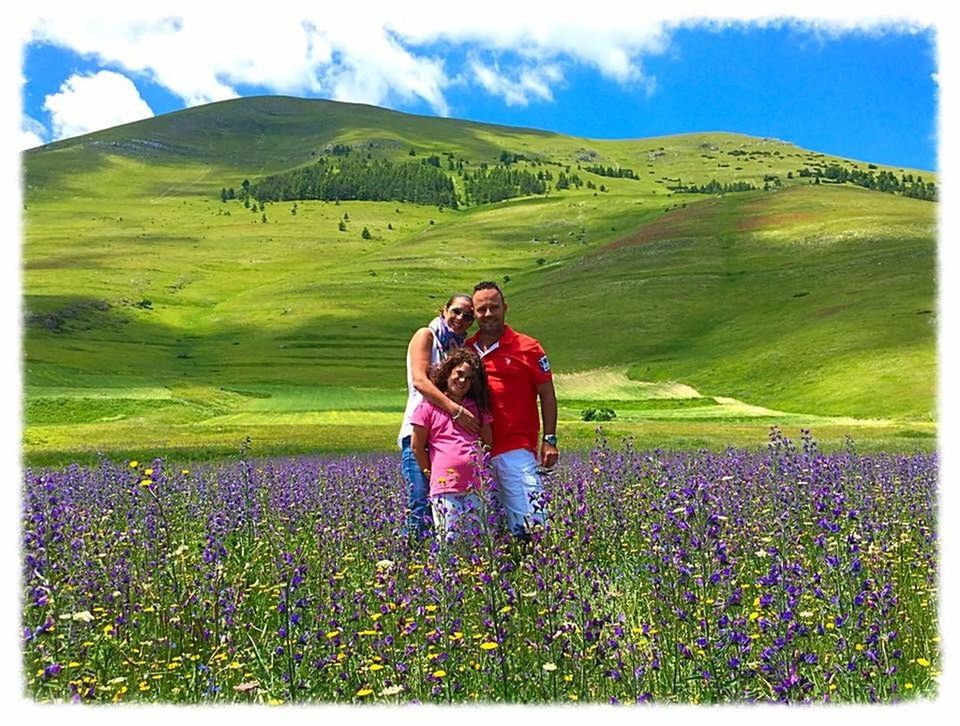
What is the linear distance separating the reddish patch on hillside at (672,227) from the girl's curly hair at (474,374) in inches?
4727

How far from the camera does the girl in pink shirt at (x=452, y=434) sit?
28.0 feet

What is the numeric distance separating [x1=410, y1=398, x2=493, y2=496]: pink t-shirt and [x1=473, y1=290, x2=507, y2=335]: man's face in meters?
0.73

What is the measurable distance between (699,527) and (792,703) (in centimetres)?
135

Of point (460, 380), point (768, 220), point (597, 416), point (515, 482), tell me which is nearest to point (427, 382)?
point (460, 380)

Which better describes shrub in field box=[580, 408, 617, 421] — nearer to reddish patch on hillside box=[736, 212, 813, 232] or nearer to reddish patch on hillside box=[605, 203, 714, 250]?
reddish patch on hillside box=[605, 203, 714, 250]

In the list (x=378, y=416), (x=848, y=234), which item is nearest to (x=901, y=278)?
(x=848, y=234)

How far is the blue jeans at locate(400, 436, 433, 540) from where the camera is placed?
893 cm

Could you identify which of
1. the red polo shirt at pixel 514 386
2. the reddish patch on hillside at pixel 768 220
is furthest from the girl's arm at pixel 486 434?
the reddish patch on hillside at pixel 768 220

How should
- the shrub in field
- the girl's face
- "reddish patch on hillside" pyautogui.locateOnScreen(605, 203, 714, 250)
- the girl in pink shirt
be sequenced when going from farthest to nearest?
"reddish patch on hillside" pyautogui.locateOnScreen(605, 203, 714, 250), the shrub in field, the girl's face, the girl in pink shirt

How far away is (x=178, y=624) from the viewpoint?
654 cm

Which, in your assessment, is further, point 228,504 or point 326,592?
point 228,504

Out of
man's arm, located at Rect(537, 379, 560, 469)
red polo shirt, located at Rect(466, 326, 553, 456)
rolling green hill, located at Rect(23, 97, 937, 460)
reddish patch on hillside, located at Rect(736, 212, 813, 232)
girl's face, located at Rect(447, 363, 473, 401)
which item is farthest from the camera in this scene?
reddish patch on hillside, located at Rect(736, 212, 813, 232)

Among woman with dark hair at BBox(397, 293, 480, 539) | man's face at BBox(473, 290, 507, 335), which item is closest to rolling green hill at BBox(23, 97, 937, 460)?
woman with dark hair at BBox(397, 293, 480, 539)

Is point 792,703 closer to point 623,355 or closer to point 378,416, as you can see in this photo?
point 378,416
